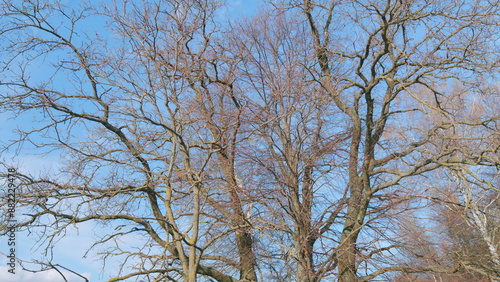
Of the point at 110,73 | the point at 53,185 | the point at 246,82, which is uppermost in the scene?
the point at 246,82

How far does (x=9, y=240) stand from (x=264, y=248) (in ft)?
15.6

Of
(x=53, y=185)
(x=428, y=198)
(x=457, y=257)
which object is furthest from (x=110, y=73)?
(x=457, y=257)

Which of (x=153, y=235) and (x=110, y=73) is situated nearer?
(x=110, y=73)

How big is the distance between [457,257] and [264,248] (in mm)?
3754

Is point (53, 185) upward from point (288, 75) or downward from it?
downward

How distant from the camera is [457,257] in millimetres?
8617

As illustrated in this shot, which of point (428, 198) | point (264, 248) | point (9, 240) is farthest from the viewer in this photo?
point (264, 248)

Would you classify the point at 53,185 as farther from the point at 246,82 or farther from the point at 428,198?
the point at 428,198

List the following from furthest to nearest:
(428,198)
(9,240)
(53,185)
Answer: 1. (428,198)
2. (53,185)
3. (9,240)

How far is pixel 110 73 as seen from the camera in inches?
288

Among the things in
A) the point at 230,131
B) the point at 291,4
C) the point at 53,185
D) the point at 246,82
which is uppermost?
the point at 291,4

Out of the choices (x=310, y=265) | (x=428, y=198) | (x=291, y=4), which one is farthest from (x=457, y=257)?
(x=291, y=4)

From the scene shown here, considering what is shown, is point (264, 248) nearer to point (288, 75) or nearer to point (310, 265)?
point (310, 265)

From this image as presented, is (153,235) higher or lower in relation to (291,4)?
lower
